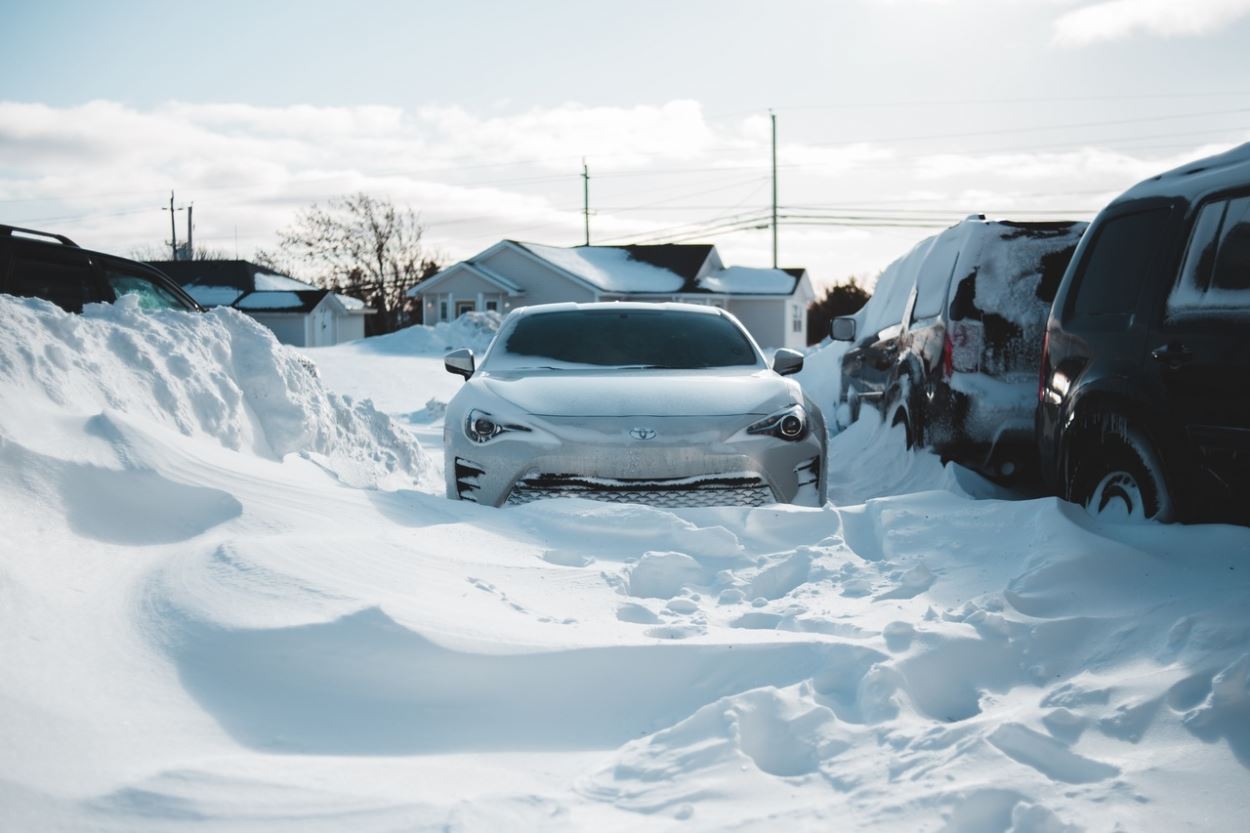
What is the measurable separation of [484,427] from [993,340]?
120 inches

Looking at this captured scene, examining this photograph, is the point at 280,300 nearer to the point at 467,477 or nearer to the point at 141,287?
the point at 141,287

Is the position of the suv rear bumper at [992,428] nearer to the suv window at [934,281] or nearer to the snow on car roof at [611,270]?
the suv window at [934,281]

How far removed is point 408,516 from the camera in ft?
15.8

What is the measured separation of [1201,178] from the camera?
13.3ft

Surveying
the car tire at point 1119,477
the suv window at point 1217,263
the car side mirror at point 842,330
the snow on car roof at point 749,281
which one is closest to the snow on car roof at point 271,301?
the snow on car roof at point 749,281

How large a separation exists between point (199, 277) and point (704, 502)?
51.0m

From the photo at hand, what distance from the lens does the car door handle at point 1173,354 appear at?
3787 millimetres

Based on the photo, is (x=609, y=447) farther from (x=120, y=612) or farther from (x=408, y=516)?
(x=120, y=612)

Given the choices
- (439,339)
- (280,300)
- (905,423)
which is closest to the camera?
(905,423)

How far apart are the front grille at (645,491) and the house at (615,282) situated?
3759 centimetres

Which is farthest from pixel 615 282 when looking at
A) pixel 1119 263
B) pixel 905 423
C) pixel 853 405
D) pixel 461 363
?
pixel 1119 263

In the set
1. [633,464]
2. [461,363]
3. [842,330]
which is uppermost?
[842,330]

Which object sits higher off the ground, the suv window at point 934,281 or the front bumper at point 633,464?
the suv window at point 934,281

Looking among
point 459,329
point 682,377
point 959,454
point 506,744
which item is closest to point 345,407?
point 682,377
